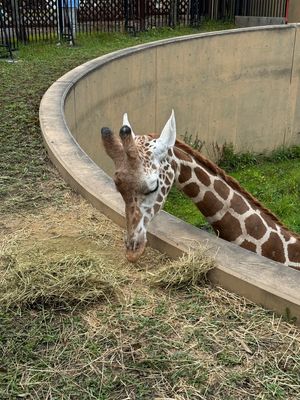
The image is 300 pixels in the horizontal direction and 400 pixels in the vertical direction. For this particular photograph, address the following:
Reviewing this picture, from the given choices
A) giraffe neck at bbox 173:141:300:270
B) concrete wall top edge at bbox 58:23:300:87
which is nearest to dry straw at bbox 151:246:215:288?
giraffe neck at bbox 173:141:300:270

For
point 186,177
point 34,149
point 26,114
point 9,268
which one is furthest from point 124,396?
point 26,114

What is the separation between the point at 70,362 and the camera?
9.86 feet

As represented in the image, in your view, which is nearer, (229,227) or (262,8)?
(229,227)

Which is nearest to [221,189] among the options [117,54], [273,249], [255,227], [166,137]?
[255,227]

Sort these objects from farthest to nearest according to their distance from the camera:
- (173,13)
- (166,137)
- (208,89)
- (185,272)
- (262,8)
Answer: (262,8) → (173,13) → (208,89) → (166,137) → (185,272)

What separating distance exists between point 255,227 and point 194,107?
27.3ft

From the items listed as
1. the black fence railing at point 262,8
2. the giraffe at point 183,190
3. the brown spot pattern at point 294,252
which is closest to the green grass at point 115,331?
the giraffe at point 183,190

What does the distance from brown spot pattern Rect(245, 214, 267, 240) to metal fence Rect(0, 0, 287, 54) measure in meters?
10.9

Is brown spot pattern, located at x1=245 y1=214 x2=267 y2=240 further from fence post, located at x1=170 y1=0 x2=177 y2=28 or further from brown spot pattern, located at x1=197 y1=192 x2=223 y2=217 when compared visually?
fence post, located at x1=170 y1=0 x2=177 y2=28

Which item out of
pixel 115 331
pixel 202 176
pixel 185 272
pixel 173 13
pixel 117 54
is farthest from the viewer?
pixel 173 13

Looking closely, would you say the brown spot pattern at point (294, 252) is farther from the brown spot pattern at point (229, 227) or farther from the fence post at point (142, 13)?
the fence post at point (142, 13)

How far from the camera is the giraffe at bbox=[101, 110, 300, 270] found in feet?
12.7

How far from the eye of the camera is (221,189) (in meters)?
5.06

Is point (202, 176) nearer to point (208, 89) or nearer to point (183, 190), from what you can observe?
point (183, 190)
